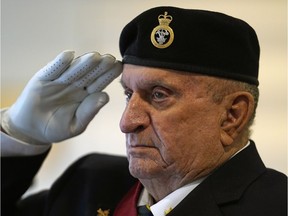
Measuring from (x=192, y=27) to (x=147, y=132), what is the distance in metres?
0.30

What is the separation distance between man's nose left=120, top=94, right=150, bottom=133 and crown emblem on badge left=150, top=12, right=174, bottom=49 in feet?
0.51

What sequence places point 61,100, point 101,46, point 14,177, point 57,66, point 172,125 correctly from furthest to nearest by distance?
point 101,46, point 14,177, point 61,100, point 57,66, point 172,125

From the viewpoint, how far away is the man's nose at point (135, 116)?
1030 millimetres

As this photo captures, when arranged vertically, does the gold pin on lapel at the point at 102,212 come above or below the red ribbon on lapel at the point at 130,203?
below

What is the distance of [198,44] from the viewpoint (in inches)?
40.3

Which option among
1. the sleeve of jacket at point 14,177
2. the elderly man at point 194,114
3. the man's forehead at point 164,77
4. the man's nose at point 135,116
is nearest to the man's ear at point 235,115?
the elderly man at point 194,114

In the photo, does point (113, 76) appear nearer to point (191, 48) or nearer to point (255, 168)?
point (191, 48)

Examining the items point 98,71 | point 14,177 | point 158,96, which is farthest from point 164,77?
point 14,177

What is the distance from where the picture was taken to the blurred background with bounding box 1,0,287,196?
1.60 metres

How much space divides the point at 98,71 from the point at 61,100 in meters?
0.21

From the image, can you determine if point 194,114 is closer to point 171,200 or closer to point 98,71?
point 171,200

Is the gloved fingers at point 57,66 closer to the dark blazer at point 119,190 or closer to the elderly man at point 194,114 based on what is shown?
the elderly man at point 194,114

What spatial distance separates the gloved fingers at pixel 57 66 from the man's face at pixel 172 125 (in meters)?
0.24

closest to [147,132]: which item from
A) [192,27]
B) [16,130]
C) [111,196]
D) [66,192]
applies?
[192,27]
